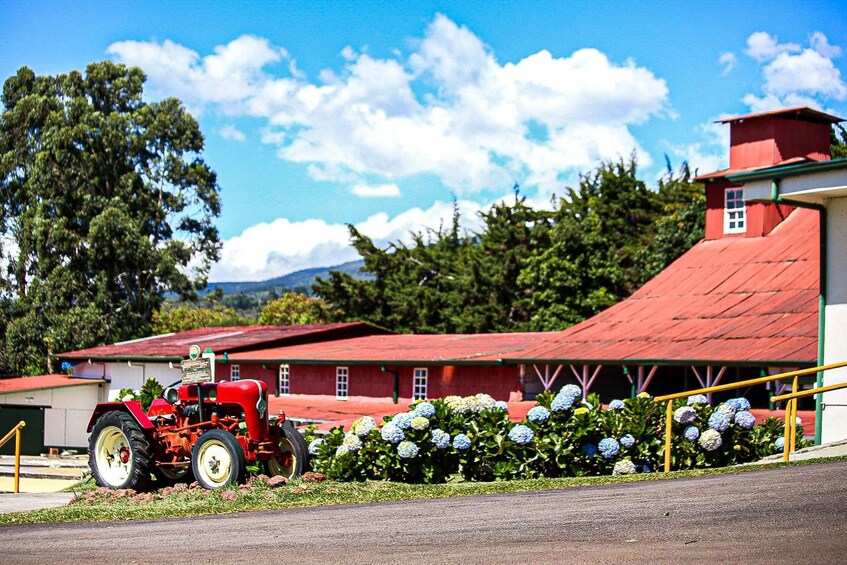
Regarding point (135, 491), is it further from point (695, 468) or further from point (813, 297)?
point (813, 297)

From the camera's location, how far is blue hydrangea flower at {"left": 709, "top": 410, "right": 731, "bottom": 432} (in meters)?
14.5

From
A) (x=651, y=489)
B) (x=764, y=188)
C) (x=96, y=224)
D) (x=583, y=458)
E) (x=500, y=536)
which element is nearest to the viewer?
(x=500, y=536)

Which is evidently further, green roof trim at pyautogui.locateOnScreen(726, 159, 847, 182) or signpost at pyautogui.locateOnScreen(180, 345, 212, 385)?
green roof trim at pyautogui.locateOnScreen(726, 159, 847, 182)

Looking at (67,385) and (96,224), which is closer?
(67,385)

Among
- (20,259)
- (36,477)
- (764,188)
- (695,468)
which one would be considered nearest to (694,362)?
(764,188)

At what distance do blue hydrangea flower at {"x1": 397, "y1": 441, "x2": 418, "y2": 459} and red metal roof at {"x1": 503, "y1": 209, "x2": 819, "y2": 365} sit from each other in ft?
41.2

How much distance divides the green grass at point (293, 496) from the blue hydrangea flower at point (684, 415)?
1.58m

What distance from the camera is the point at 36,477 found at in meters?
25.8

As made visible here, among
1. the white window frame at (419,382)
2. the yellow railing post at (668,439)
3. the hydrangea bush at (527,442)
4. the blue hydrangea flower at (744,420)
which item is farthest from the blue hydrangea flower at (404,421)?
the white window frame at (419,382)

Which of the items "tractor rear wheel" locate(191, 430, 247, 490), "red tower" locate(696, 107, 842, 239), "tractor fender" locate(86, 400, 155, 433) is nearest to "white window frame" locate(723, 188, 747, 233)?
"red tower" locate(696, 107, 842, 239)

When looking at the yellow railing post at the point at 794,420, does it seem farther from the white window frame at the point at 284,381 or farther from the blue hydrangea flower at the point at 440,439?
the white window frame at the point at 284,381

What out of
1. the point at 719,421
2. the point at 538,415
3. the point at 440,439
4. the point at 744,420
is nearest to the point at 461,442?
the point at 440,439

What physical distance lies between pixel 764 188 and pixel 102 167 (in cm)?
4923

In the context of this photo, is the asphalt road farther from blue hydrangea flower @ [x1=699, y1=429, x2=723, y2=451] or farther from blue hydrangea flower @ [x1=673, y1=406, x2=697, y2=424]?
blue hydrangea flower @ [x1=673, y1=406, x2=697, y2=424]
